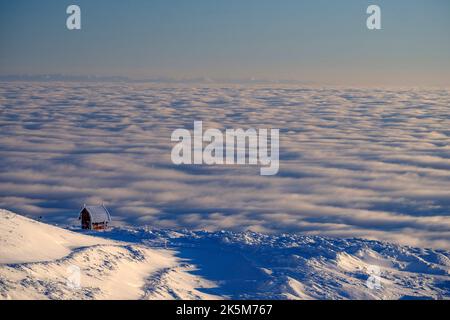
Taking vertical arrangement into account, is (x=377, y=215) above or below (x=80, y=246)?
below

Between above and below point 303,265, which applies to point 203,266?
above

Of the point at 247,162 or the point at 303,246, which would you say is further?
the point at 247,162

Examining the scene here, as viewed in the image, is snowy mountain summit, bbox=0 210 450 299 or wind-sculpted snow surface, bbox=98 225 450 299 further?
wind-sculpted snow surface, bbox=98 225 450 299

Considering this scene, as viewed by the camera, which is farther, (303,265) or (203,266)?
(303,265)

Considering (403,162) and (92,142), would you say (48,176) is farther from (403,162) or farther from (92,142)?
(403,162)

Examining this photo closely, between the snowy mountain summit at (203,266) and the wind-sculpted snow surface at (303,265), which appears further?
the wind-sculpted snow surface at (303,265)
